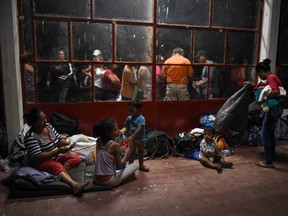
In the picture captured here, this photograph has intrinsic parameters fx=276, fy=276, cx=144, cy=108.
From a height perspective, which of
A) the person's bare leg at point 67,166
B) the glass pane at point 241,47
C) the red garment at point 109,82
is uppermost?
the glass pane at point 241,47

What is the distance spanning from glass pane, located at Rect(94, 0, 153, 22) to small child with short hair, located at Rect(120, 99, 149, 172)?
2.05 metres

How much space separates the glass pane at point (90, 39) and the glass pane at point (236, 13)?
8.01 feet

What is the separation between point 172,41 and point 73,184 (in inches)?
145

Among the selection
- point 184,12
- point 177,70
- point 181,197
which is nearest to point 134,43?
point 177,70

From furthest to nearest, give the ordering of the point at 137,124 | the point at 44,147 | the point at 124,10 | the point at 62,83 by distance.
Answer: the point at 124,10 < the point at 62,83 < the point at 137,124 < the point at 44,147

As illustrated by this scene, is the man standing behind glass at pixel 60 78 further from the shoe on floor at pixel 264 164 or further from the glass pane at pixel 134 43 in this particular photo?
the shoe on floor at pixel 264 164

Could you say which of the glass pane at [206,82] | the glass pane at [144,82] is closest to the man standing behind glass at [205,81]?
the glass pane at [206,82]

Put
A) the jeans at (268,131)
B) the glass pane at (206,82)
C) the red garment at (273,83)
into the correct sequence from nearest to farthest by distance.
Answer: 1. the red garment at (273,83)
2. the jeans at (268,131)
3. the glass pane at (206,82)

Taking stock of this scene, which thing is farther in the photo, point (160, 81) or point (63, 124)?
point (160, 81)

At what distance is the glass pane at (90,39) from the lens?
5.34 meters

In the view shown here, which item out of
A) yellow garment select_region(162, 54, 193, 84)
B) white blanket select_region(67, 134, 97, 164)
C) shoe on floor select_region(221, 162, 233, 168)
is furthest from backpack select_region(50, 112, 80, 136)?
shoe on floor select_region(221, 162, 233, 168)

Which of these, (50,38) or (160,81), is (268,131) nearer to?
(160,81)

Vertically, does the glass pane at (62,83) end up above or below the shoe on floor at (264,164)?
above

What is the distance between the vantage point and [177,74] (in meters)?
6.02
